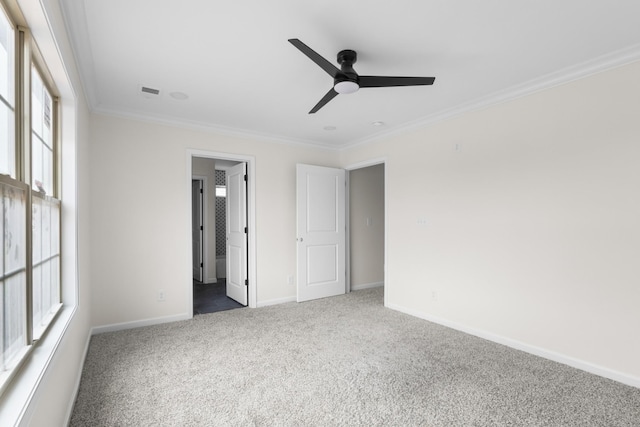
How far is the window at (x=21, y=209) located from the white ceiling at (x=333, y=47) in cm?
64

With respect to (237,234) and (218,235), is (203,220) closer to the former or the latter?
(218,235)

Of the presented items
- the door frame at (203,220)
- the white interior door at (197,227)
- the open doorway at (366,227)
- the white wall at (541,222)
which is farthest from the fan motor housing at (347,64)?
the white interior door at (197,227)

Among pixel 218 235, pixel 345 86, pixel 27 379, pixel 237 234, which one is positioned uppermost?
pixel 345 86

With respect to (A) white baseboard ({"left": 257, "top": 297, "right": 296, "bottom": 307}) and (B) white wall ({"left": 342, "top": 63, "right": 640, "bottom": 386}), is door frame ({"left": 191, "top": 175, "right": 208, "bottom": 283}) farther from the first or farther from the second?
(B) white wall ({"left": 342, "top": 63, "right": 640, "bottom": 386})

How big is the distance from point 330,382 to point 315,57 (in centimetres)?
228

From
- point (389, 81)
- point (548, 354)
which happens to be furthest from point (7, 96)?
point (548, 354)

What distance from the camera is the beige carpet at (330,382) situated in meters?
2.05

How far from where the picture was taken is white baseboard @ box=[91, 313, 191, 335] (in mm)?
3537

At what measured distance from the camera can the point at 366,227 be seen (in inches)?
226

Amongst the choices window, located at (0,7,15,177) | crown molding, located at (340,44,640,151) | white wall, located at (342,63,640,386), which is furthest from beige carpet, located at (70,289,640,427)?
crown molding, located at (340,44,640,151)

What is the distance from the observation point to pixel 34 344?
156 centimetres

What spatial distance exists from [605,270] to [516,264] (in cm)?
66

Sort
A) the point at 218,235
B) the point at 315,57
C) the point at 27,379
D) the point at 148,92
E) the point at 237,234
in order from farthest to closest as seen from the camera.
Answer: the point at 218,235 < the point at 237,234 < the point at 148,92 < the point at 315,57 < the point at 27,379

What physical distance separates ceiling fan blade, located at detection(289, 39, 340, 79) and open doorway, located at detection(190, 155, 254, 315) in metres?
2.50
